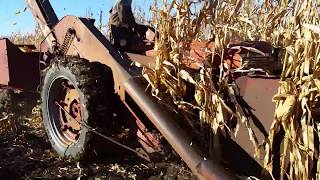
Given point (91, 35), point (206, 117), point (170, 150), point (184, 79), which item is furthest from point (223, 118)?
point (91, 35)

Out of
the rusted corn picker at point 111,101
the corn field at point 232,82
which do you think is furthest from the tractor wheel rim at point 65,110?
the corn field at point 232,82

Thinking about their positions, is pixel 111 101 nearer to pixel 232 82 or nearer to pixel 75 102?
pixel 75 102

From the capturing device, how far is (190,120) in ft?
13.1

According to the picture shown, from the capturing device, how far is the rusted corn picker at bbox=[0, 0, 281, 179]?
3.55 meters

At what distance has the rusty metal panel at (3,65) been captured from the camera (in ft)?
21.0

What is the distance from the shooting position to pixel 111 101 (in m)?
4.56

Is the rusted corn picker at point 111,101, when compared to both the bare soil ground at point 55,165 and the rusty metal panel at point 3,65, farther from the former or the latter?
the rusty metal panel at point 3,65

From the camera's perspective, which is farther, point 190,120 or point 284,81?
point 190,120

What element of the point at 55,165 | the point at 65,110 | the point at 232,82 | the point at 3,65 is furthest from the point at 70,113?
the point at 3,65

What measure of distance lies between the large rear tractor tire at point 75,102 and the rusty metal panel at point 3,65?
4.72 ft

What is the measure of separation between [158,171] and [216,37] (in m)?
1.22

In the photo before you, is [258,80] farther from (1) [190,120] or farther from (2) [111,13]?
(2) [111,13]

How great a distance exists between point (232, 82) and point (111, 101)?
4.05ft

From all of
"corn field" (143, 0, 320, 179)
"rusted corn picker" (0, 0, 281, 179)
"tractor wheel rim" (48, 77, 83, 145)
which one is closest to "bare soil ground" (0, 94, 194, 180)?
"rusted corn picker" (0, 0, 281, 179)
